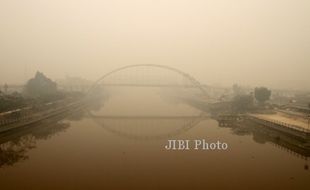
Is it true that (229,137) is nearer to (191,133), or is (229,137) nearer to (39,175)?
(191,133)

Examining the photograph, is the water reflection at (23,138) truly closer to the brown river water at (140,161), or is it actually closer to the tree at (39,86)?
the brown river water at (140,161)

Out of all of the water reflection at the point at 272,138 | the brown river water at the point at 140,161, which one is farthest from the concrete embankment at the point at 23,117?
the water reflection at the point at 272,138

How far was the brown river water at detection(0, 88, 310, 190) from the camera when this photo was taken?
757cm

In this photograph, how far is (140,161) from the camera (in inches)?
365

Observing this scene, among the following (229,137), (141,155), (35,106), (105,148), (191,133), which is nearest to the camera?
(141,155)

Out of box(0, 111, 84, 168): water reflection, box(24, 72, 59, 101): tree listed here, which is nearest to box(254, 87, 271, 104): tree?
box(0, 111, 84, 168): water reflection

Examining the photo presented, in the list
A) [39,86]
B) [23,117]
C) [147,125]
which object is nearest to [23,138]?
[23,117]

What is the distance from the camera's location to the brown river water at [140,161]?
7.57 m

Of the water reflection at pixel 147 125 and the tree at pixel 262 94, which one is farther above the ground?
the tree at pixel 262 94

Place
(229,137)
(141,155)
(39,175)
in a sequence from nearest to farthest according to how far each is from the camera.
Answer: (39,175) → (141,155) → (229,137)

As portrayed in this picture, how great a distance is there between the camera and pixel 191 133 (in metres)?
14.2

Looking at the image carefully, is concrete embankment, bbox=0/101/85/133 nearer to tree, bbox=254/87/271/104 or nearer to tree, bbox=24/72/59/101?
tree, bbox=24/72/59/101

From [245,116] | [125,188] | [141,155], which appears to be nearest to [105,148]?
[141,155]

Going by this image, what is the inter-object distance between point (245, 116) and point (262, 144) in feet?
18.7
